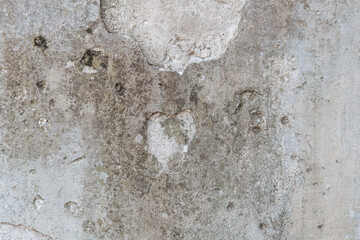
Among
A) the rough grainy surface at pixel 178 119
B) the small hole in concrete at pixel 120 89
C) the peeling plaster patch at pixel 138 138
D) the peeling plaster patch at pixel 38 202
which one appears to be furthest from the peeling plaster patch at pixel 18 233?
the small hole in concrete at pixel 120 89

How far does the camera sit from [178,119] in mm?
1942

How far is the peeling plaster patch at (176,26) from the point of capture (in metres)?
1.90

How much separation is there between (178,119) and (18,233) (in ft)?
4.51

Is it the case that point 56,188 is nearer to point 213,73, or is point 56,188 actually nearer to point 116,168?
point 116,168

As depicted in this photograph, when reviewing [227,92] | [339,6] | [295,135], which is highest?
[339,6]

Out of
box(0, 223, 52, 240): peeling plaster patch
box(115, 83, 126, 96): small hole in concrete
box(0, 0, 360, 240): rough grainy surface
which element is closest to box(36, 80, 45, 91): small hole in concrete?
box(0, 0, 360, 240): rough grainy surface

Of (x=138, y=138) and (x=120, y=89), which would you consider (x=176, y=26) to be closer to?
(x=120, y=89)

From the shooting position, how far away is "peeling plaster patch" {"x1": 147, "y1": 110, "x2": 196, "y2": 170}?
1.93 meters

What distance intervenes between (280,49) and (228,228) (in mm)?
1336

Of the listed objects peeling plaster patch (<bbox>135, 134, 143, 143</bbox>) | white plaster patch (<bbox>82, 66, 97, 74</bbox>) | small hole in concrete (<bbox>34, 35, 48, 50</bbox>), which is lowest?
peeling plaster patch (<bbox>135, 134, 143, 143</bbox>)

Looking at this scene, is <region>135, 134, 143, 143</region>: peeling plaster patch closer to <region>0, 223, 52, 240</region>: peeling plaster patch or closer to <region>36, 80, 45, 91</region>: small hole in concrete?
<region>36, 80, 45, 91</region>: small hole in concrete

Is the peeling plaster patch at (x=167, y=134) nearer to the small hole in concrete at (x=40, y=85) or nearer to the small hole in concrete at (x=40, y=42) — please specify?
the small hole in concrete at (x=40, y=85)

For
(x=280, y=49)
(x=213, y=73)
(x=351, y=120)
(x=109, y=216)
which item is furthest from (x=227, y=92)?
(x=109, y=216)

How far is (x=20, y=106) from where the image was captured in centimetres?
190
